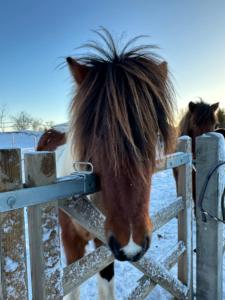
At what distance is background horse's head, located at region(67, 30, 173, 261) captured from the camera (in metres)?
0.97

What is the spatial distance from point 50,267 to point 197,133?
3.53 meters

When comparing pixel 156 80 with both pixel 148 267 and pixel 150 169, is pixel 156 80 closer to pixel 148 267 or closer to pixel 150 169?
pixel 150 169

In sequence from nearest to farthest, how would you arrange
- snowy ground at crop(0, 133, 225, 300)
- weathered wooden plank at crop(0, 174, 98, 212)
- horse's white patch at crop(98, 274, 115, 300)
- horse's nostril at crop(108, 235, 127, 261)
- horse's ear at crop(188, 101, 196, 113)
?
weathered wooden plank at crop(0, 174, 98, 212)
horse's nostril at crop(108, 235, 127, 261)
horse's white patch at crop(98, 274, 115, 300)
snowy ground at crop(0, 133, 225, 300)
horse's ear at crop(188, 101, 196, 113)

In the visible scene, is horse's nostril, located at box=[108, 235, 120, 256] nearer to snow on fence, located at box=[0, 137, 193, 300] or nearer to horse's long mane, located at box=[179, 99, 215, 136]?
snow on fence, located at box=[0, 137, 193, 300]

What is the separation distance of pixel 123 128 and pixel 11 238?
0.58 metres

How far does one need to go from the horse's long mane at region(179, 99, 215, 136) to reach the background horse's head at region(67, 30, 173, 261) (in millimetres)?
2867

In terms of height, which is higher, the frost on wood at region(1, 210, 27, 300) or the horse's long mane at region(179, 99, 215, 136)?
the horse's long mane at region(179, 99, 215, 136)

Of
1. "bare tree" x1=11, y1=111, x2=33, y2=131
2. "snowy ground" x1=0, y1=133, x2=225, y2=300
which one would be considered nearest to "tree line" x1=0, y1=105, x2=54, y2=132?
"bare tree" x1=11, y1=111, x2=33, y2=131

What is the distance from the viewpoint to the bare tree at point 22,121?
26.9 m

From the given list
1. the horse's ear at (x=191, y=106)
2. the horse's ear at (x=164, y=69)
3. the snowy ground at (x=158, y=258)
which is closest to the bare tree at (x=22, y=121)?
the snowy ground at (x=158, y=258)

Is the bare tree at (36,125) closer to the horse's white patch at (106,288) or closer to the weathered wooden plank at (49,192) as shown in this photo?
the horse's white patch at (106,288)

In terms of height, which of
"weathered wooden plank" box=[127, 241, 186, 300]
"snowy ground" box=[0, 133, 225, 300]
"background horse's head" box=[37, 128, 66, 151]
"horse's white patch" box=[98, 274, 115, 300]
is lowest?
"snowy ground" box=[0, 133, 225, 300]

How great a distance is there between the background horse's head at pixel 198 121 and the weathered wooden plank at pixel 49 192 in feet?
10.7

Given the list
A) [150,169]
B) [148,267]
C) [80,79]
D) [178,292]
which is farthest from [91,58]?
[178,292]
